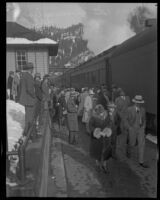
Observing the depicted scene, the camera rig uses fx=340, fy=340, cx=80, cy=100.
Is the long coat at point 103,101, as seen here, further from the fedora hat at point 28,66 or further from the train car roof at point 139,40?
the fedora hat at point 28,66

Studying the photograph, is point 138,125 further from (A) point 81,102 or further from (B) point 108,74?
(B) point 108,74

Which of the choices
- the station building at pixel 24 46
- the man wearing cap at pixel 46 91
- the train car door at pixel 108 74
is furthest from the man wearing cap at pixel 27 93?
the train car door at pixel 108 74

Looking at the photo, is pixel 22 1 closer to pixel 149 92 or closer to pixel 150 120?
pixel 149 92

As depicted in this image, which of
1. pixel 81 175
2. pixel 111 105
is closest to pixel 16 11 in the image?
pixel 111 105

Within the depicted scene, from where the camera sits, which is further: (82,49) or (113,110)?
(113,110)

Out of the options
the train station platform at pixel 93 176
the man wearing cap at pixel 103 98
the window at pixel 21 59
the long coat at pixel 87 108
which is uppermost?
the window at pixel 21 59

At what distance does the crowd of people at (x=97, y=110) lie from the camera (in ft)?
Result: 19.0

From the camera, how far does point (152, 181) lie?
5.75 metres

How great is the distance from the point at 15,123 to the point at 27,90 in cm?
77

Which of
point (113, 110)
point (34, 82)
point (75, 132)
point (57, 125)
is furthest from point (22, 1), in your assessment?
point (57, 125)

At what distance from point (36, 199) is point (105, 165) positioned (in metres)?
2.88

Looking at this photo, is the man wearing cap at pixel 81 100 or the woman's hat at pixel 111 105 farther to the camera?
the man wearing cap at pixel 81 100

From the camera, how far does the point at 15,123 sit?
526 cm

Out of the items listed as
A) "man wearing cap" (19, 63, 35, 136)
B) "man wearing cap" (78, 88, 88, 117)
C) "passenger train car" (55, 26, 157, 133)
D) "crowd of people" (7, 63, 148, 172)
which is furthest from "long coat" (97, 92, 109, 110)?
"man wearing cap" (19, 63, 35, 136)
